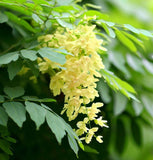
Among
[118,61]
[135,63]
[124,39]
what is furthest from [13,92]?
[135,63]

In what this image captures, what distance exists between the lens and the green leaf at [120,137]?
1.45 metres

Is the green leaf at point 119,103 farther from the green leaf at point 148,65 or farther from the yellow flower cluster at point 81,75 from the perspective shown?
the yellow flower cluster at point 81,75

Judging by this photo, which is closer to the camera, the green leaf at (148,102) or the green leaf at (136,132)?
the green leaf at (148,102)

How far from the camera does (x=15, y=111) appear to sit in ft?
2.18

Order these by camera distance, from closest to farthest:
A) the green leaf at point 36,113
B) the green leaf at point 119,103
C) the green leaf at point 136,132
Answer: the green leaf at point 36,113, the green leaf at point 119,103, the green leaf at point 136,132

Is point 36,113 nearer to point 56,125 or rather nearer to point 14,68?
point 56,125

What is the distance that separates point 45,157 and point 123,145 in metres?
0.44

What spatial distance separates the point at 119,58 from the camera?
1.20m

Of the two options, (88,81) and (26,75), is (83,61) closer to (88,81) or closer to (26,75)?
(88,81)

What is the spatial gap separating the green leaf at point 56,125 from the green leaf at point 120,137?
2.64 feet

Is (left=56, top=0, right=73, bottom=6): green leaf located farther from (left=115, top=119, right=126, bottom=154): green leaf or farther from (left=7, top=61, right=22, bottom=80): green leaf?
(left=115, top=119, right=126, bottom=154): green leaf

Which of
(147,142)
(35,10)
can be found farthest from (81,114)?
(147,142)

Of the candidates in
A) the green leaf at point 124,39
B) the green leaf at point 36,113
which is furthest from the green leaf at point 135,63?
the green leaf at point 36,113

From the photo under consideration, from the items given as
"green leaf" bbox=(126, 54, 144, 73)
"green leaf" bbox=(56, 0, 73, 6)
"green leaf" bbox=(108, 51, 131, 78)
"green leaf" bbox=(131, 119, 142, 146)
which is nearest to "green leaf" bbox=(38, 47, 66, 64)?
"green leaf" bbox=(56, 0, 73, 6)
